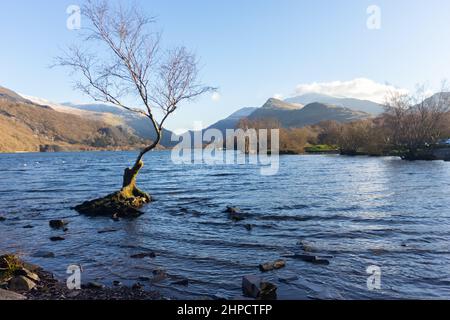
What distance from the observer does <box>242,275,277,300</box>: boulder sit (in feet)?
32.7

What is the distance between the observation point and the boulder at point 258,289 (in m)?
9.95

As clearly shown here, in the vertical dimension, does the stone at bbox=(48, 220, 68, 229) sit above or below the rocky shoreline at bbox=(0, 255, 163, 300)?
below

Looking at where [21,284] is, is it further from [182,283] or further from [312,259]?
[312,259]

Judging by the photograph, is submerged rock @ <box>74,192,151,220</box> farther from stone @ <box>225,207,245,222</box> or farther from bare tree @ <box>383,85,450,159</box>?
bare tree @ <box>383,85,450,159</box>

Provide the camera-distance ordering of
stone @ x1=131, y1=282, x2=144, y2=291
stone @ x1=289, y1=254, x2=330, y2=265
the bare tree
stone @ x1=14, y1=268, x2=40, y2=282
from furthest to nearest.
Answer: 1. the bare tree
2. stone @ x1=289, y1=254, x2=330, y2=265
3. stone @ x1=14, y1=268, x2=40, y2=282
4. stone @ x1=131, y1=282, x2=144, y2=291

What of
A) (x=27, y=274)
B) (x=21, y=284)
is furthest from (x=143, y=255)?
(x=21, y=284)

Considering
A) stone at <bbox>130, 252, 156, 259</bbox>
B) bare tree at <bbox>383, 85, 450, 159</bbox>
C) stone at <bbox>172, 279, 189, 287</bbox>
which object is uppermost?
bare tree at <bbox>383, 85, 450, 159</bbox>

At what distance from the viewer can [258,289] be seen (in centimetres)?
998

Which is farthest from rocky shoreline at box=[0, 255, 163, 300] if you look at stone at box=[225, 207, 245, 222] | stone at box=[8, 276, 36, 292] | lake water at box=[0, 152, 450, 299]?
stone at box=[225, 207, 245, 222]

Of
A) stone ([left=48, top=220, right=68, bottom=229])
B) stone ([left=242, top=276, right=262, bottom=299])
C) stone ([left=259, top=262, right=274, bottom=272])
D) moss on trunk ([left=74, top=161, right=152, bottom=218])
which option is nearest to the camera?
stone ([left=242, top=276, right=262, bottom=299])

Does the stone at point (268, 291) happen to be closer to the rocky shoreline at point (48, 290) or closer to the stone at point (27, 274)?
the rocky shoreline at point (48, 290)

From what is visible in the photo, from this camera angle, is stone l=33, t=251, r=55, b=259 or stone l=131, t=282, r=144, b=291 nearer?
stone l=131, t=282, r=144, b=291

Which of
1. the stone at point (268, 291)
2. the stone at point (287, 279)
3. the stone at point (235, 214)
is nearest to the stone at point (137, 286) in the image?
the stone at point (268, 291)

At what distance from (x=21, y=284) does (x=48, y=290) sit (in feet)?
2.82
